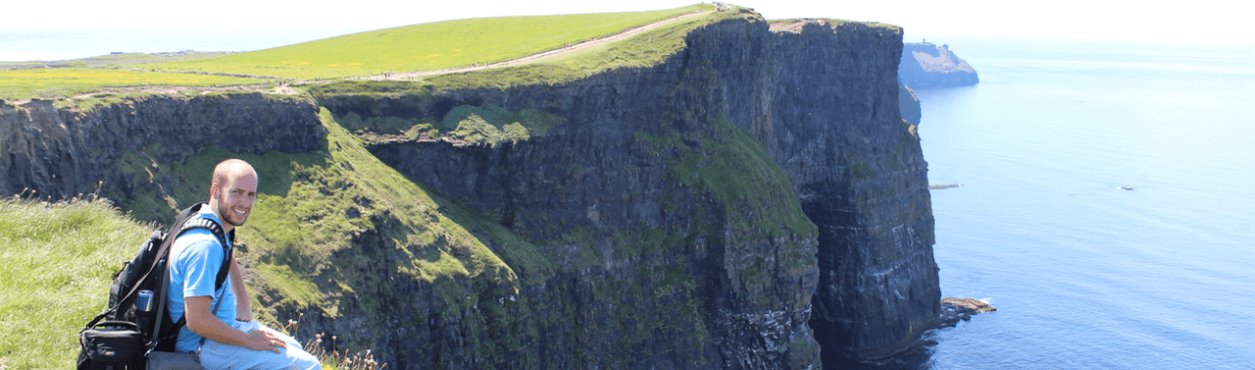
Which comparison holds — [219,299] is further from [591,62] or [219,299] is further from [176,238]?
[591,62]

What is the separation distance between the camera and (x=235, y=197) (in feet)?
33.3

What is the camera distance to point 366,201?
44875mm

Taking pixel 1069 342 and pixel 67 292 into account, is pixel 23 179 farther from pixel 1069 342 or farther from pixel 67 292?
pixel 1069 342

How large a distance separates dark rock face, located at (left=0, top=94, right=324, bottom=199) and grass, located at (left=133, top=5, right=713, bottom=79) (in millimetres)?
10487

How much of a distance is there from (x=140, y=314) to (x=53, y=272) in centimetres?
722

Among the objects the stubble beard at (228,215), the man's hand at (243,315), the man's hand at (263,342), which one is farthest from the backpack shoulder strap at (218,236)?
the man's hand at (243,315)

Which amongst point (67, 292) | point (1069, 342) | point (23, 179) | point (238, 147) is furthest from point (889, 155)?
point (67, 292)

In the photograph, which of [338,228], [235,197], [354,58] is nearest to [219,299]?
[235,197]

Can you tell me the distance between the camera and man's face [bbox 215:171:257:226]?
33.2 ft

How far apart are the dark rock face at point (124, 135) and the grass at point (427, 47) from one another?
10.5 metres

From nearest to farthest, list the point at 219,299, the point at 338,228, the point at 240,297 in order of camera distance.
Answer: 1. the point at 219,299
2. the point at 240,297
3. the point at 338,228

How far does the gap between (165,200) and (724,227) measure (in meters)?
36.1

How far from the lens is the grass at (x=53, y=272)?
13039 mm

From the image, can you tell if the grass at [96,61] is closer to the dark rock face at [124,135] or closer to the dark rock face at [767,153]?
the dark rock face at [124,135]
